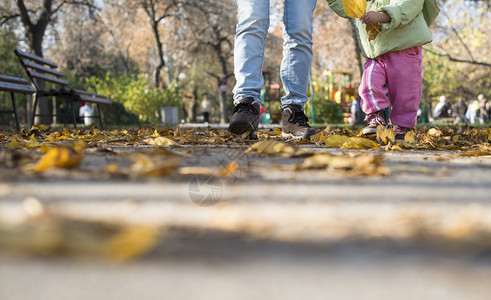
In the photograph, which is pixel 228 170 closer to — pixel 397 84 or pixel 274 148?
pixel 274 148

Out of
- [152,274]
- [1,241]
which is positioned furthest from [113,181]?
[152,274]

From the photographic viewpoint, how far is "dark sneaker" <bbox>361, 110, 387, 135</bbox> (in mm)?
3475

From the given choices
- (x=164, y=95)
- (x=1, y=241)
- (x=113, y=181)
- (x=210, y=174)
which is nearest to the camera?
(x=1, y=241)

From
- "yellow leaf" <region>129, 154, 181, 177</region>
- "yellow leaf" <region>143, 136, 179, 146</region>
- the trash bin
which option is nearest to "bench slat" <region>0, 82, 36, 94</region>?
"yellow leaf" <region>143, 136, 179, 146</region>

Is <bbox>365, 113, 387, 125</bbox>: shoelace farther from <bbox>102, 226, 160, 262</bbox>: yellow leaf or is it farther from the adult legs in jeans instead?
<bbox>102, 226, 160, 262</bbox>: yellow leaf

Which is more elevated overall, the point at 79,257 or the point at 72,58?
the point at 72,58

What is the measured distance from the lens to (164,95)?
647 inches

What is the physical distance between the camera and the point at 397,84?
366 cm

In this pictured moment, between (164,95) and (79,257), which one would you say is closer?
(79,257)

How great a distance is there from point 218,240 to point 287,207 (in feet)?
0.88

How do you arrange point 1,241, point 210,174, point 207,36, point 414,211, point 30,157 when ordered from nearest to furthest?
point 1,241, point 414,211, point 210,174, point 30,157, point 207,36

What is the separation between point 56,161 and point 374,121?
2.76 meters

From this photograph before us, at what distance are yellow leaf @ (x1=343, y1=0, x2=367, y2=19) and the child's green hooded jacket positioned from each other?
151 mm

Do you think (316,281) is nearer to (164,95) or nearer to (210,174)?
(210,174)
